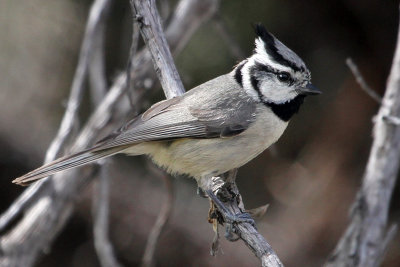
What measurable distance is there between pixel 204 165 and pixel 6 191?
297 cm

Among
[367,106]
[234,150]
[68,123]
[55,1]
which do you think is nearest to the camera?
[234,150]

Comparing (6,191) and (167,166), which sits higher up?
(6,191)

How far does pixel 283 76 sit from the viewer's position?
11.9 feet

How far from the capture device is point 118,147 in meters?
3.64

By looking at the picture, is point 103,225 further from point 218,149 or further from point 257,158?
point 257,158

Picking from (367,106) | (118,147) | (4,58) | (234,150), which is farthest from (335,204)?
(4,58)

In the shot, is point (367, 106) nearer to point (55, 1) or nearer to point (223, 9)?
point (223, 9)

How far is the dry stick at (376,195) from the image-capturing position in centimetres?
377

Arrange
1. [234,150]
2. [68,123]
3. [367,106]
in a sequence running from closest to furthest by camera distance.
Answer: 1. [234,150]
2. [68,123]
3. [367,106]

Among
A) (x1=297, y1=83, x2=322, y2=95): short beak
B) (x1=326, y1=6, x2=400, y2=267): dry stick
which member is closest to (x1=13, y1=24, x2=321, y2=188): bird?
(x1=297, y1=83, x2=322, y2=95): short beak

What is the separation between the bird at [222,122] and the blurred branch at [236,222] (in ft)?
0.30

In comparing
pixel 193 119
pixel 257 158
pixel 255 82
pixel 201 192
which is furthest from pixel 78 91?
pixel 257 158

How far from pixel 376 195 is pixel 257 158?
187 cm

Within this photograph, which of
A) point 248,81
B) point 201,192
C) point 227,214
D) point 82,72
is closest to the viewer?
point 227,214
